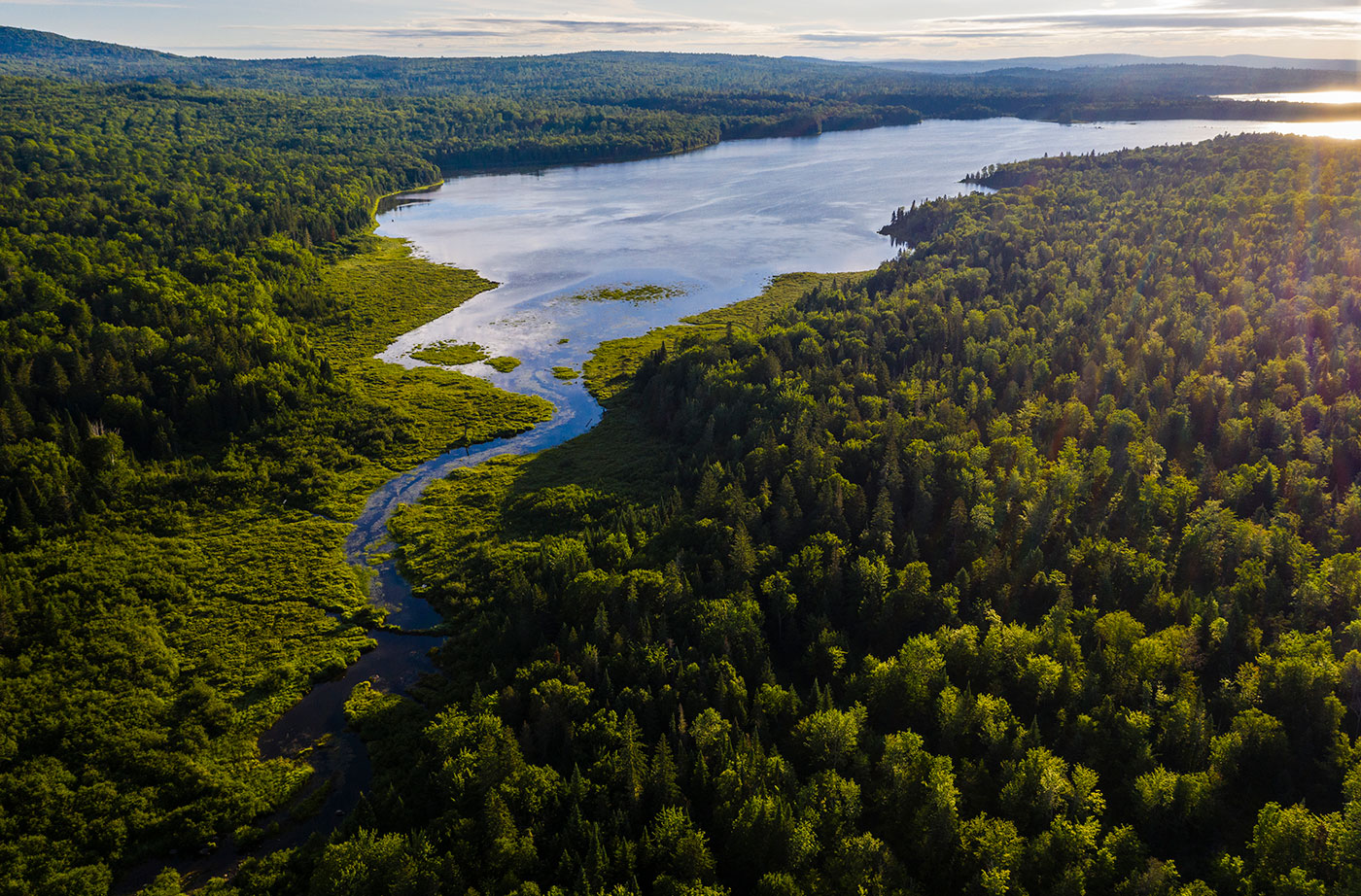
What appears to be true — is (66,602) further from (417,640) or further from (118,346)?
(118,346)

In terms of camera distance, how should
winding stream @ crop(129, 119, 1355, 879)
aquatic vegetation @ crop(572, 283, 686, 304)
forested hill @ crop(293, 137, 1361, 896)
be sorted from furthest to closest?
aquatic vegetation @ crop(572, 283, 686, 304) → winding stream @ crop(129, 119, 1355, 879) → forested hill @ crop(293, 137, 1361, 896)

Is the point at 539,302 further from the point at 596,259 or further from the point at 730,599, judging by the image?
the point at 730,599

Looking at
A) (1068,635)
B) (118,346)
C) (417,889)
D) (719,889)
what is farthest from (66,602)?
(1068,635)

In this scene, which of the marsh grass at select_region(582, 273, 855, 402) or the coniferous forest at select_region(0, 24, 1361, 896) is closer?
the coniferous forest at select_region(0, 24, 1361, 896)

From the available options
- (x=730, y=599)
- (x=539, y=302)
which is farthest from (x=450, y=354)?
(x=730, y=599)

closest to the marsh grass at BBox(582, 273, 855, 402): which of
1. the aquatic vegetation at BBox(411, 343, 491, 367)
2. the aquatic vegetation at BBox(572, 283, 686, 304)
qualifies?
the aquatic vegetation at BBox(572, 283, 686, 304)

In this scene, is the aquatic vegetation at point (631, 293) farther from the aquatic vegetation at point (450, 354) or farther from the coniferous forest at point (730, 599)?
the coniferous forest at point (730, 599)

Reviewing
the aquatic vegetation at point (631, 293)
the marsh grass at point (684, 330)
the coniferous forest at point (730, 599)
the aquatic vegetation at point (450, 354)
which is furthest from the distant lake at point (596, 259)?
the coniferous forest at point (730, 599)

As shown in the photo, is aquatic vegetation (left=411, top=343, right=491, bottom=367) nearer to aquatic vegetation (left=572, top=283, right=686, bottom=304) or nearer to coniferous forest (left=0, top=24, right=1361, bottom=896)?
coniferous forest (left=0, top=24, right=1361, bottom=896)
